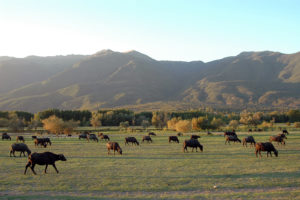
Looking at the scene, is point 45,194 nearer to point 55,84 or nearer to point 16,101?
point 16,101

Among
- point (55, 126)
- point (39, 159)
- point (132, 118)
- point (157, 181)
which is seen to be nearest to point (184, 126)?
point (55, 126)

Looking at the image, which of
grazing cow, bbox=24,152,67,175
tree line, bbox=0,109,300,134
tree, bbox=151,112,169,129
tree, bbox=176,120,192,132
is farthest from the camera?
tree, bbox=151,112,169,129

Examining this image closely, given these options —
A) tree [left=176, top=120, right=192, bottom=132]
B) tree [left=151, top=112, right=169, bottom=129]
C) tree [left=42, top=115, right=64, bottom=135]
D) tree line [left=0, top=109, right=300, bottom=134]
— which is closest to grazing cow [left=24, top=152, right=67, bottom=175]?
tree [left=176, top=120, right=192, bottom=132]

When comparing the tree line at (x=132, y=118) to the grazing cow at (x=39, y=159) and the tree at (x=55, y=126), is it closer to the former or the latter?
the tree at (x=55, y=126)

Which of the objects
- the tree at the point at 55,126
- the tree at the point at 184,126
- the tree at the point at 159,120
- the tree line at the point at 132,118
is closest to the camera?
the tree at the point at 184,126

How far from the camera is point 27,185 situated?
1302 centimetres

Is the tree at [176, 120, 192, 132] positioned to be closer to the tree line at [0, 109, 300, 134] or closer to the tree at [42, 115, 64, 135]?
the tree line at [0, 109, 300, 134]

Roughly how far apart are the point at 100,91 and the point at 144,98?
82.9 ft

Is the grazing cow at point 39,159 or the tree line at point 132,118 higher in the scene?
the tree line at point 132,118

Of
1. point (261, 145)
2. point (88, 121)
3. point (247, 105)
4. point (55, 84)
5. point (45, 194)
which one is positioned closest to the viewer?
point (45, 194)

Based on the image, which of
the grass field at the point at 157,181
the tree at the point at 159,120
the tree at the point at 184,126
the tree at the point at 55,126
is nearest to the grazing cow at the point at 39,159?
the grass field at the point at 157,181

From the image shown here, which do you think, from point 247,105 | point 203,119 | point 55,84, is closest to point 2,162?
point 203,119

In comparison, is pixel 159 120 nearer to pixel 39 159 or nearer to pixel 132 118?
pixel 132 118

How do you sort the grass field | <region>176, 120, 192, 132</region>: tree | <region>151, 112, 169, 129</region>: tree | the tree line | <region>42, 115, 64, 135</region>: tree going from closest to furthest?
the grass field < <region>176, 120, 192, 132</region>: tree < <region>42, 115, 64, 135</region>: tree < the tree line < <region>151, 112, 169, 129</region>: tree
